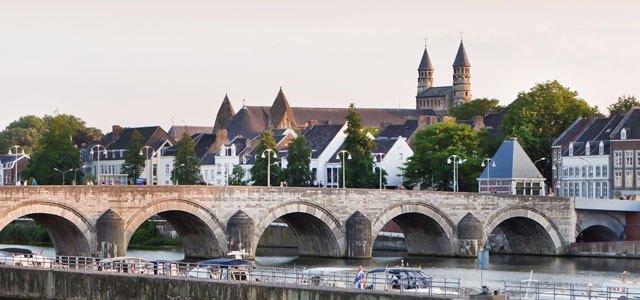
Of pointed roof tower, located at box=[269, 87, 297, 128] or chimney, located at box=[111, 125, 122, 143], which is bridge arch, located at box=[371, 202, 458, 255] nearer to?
chimney, located at box=[111, 125, 122, 143]

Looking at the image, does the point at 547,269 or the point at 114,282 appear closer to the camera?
the point at 114,282

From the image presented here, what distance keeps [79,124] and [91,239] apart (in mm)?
110693

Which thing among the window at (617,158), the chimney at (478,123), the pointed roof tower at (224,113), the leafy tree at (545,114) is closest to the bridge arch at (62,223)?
the window at (617,158)

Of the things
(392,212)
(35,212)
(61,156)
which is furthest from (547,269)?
(61,156)

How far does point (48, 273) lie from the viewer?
54406mm

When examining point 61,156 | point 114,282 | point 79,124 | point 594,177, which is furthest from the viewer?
point 79,124

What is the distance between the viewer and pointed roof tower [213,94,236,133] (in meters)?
192

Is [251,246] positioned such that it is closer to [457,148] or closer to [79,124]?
[457,148]

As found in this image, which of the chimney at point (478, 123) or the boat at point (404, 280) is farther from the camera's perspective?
the chimney at point (478, 123)

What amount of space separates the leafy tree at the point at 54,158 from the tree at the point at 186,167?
8932mm

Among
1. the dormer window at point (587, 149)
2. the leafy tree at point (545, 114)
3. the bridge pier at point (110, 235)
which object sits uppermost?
the leafy tree at point (545, 114)

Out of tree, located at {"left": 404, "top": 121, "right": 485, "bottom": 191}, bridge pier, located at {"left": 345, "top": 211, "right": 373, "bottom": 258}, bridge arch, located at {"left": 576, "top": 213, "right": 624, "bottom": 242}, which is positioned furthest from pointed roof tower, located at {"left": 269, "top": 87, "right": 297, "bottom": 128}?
bridge pier, located at {"left": 345, "top": 211, "right": 373, "bottom": 258}

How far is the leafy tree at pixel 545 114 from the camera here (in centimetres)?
12081

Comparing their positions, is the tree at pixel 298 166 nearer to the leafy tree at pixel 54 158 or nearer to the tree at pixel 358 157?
the tree at pixel 358 157
